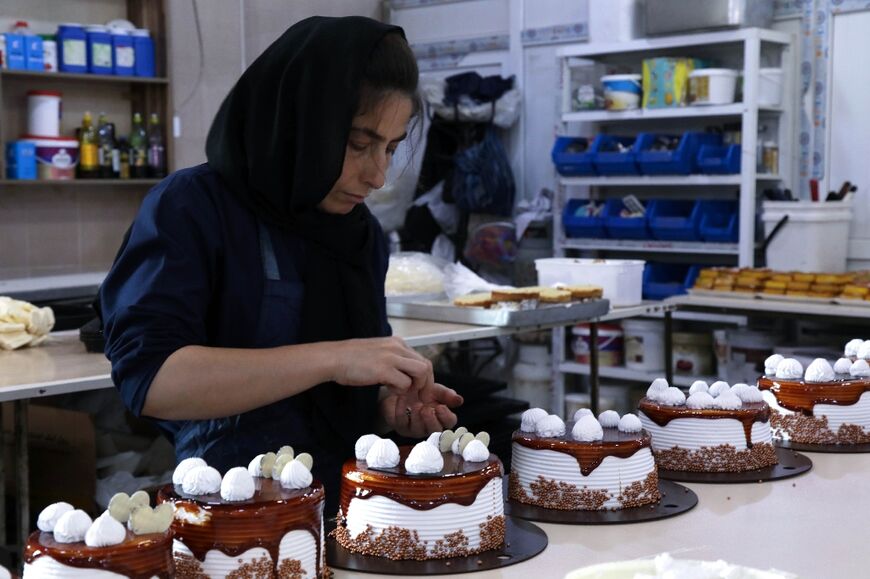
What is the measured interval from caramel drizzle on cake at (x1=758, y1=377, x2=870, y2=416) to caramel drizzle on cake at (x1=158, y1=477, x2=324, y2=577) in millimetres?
1063

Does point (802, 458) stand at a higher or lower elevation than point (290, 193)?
lower

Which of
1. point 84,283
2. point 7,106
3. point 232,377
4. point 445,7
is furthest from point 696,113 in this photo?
point 232,377

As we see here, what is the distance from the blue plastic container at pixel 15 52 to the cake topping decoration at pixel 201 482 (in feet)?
13.7

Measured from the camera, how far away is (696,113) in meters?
4.92

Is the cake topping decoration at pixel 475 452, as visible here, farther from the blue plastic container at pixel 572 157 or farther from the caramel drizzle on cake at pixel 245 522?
the blue plastic container at pixel 572 157

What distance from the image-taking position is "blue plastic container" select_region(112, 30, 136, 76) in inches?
204

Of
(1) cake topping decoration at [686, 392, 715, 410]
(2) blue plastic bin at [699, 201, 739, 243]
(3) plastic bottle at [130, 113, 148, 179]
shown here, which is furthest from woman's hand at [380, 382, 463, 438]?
(3) plastic bottle at [130, 113, 148, 179]

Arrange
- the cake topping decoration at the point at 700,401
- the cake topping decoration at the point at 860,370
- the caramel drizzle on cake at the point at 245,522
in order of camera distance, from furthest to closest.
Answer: the cake topping decoration at the point at 860,370 → the cake topping decoration at the point at 700,401 → the caramel drizzle on cake at the point at 245,522

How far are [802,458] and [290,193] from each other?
932 mm

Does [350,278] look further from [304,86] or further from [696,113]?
[696,113]

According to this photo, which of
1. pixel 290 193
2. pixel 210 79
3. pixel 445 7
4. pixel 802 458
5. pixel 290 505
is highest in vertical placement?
pixel 445 7

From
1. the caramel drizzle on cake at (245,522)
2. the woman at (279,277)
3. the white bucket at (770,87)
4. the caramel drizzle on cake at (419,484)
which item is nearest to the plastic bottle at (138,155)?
the white bucket at (770,87)

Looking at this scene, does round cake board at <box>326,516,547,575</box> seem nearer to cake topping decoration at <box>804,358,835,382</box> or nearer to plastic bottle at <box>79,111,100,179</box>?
cake topping decoration at <box>804,358,835,382</box>

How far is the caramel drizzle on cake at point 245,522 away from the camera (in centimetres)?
109
